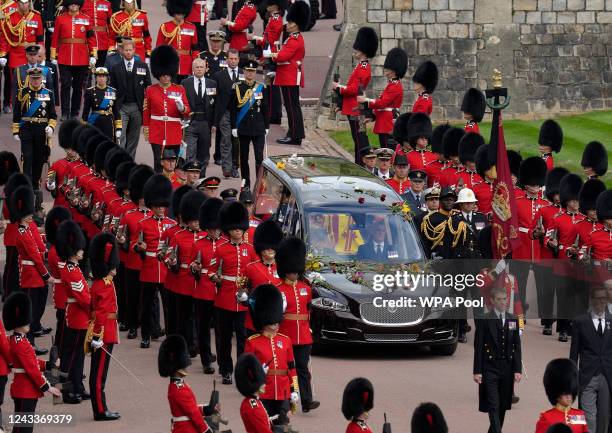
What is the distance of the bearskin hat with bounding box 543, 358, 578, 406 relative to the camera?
1345 centimetres

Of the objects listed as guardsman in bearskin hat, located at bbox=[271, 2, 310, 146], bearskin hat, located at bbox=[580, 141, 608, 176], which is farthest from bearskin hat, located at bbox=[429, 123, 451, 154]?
guardsman in bearskin hat, located at bbox=[271, 2, 310, 146]

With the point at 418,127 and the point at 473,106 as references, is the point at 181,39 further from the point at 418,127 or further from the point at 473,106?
the point at 418,127

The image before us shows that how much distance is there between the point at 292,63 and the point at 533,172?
613 cm

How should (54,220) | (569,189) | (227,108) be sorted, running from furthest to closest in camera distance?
(227,108) < (569,189) < (54,220)

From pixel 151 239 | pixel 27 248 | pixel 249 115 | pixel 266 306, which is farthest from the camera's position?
pixel 249 115

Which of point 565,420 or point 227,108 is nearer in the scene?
point 565,420

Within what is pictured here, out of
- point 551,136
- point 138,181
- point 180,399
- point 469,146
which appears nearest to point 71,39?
point 469,146

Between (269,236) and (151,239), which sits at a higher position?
(269,236)

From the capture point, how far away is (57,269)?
1652 cm

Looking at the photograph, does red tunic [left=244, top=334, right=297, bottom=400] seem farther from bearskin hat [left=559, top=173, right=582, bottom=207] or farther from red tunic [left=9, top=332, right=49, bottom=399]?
bearskin hat [left=559, top=173, right=582, bottom=207]

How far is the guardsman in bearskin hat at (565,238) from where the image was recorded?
18847 millimetres

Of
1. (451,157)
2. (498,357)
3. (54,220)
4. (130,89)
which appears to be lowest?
(498,357)

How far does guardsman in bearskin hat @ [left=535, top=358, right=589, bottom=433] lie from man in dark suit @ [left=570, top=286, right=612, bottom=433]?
1237 mm

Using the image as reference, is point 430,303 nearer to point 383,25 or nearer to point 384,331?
point 384,331
